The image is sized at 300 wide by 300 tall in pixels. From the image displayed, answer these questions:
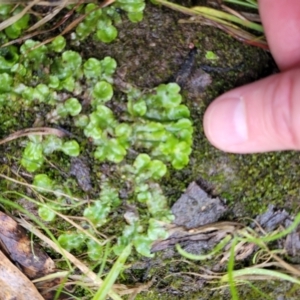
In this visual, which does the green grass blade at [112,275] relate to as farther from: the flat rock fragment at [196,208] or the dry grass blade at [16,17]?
the dry grass blade at [16,17]

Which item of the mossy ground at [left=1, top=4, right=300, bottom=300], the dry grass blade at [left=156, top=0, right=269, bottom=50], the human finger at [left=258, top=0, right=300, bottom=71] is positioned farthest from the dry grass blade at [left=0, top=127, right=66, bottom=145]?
the human finger at [left=258, top=0, right=300, bottom=71]

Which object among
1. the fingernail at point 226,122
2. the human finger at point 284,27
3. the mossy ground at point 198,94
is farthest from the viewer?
the mossy ground at point 198,94

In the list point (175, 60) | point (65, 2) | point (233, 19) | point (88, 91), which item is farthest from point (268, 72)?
point (65, 2)

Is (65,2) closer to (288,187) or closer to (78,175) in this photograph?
(78,175)

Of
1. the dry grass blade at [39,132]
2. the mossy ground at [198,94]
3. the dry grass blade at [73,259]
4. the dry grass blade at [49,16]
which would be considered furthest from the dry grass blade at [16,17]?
the dry grass blade at [73,259]

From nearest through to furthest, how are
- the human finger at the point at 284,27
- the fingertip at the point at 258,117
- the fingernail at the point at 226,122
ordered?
the fingertip at the point at 258,117, the fingernail at the point at 226,122, the human finger at the point at 284,27

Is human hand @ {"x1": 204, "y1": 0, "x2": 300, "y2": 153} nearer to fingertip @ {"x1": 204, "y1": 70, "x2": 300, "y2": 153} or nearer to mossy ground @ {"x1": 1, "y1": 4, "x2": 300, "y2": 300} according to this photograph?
fingertip @ {"x1": 204, "y1": 70, "x2": 300, "y2": 153}
